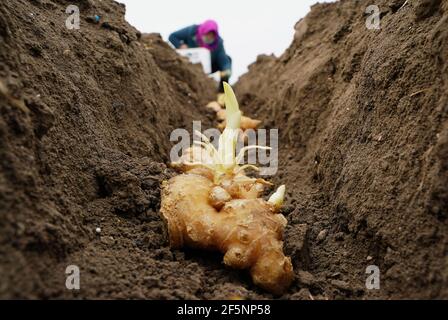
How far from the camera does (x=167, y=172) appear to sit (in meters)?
2.05

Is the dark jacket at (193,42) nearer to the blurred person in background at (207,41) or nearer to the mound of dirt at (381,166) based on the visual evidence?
the blurred person in background at (207,41)

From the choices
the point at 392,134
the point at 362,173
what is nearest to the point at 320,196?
the point at 362,173

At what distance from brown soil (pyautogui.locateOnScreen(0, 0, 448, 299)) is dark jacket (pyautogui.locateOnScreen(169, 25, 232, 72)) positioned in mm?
3614

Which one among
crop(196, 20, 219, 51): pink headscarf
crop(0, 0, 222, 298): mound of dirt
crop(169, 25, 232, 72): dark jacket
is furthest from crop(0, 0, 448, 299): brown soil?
crop(169, 25, 232, 72): dark jacket

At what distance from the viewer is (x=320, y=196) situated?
218 cm

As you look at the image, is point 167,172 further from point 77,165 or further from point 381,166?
point 381,166

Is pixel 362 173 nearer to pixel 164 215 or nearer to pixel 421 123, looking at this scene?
pixel 421 123

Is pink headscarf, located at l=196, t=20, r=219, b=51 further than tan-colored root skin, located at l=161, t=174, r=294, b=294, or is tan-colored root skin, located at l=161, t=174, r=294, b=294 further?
pink headscarf, located at l=196, t=20, r=219, b=51

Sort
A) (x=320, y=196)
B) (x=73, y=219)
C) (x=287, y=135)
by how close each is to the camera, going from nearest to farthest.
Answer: (x=73, y=219) → (x=320, y=196) → (x=287, y=135)

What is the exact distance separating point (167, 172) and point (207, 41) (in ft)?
14.7

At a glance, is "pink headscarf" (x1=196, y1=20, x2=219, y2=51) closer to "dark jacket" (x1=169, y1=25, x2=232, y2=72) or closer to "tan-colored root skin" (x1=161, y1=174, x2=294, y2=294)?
"dark jacket" (x1=169, y1=25, x2=232, y2=72)

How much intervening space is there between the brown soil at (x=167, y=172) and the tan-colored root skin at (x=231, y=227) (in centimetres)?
6

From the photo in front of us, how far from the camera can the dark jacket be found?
6.31 metres
